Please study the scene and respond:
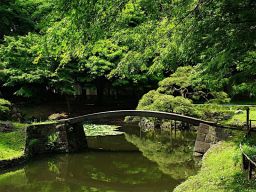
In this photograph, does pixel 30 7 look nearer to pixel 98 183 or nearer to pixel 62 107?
pixel 62 107

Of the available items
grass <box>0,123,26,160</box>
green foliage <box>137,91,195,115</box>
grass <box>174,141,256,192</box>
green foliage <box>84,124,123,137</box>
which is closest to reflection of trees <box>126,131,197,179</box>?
green foliage <box>84,124,123,137</box>

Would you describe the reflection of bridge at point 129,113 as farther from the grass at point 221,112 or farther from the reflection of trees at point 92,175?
the grass at point 221,112

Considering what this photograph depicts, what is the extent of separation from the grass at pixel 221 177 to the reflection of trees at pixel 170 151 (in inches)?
93.0

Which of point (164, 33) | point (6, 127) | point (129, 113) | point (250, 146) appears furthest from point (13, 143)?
point (250, 146)

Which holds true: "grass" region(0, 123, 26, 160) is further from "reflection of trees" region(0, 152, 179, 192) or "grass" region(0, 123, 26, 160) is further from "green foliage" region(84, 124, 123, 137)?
"green foliage" region(84, 124, 123, 137)

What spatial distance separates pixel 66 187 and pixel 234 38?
9.57 meters

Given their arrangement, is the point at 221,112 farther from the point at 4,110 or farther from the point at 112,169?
the point at 4,110

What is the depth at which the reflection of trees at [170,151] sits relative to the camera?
1789 cm

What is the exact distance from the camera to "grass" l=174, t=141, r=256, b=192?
10.1 meters

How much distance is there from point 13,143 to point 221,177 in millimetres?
11301

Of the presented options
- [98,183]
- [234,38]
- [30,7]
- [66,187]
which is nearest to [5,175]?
[66,187]

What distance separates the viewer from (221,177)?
1157cm

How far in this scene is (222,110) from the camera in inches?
1082

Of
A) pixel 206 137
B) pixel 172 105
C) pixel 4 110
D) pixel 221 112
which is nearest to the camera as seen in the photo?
pixel 206 137
